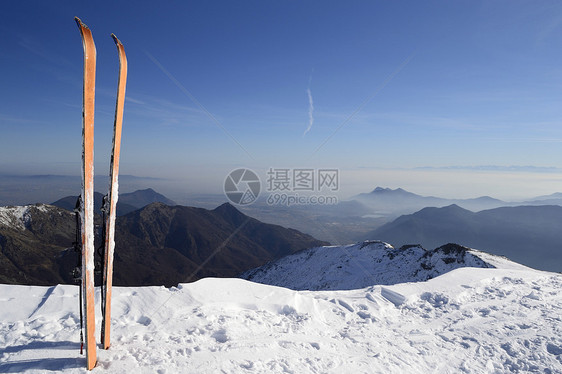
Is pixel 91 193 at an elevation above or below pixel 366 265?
above

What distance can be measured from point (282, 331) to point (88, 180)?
5.90 meters

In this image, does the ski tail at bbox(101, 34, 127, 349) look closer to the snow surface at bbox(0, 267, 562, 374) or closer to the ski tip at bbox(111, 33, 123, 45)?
the ski tip at bbox(111, 33, 123, 45)

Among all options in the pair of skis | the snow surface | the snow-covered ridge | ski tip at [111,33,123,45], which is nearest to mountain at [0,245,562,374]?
the snow surface

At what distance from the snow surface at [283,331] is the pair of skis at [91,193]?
2.43 feet

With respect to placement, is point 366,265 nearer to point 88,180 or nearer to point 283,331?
point 283,331

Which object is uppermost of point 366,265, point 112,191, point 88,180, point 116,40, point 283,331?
point 116,40

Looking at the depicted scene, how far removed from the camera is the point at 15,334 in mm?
6535

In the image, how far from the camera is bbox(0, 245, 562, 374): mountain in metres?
6.03

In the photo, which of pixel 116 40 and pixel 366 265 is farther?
pixel 366 265

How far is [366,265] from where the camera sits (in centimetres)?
7331

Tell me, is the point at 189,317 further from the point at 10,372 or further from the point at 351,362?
the point at 351,362

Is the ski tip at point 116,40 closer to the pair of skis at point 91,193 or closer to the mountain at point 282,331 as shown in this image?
the pair of skis at point 91,193

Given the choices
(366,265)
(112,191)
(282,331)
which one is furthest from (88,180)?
(366,265)

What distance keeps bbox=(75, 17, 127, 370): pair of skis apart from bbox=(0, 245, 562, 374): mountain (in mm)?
750
